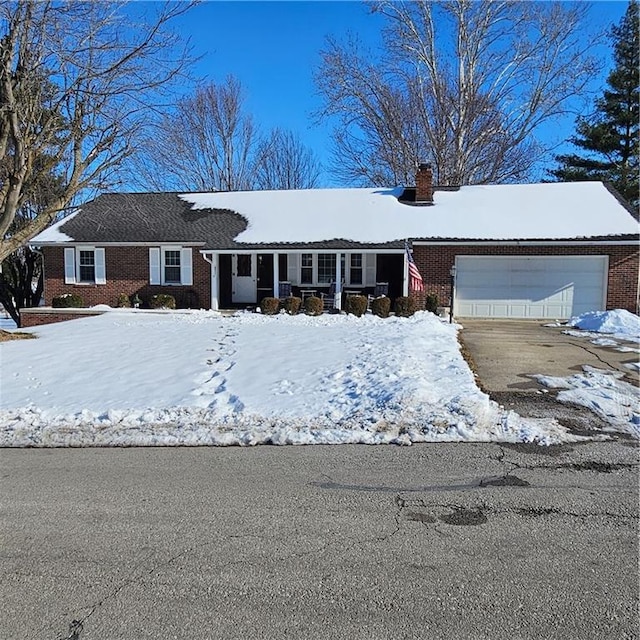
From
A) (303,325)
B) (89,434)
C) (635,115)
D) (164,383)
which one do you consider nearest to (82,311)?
(303,325)

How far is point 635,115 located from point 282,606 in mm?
37441

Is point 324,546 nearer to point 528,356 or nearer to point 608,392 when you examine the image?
point 608,392

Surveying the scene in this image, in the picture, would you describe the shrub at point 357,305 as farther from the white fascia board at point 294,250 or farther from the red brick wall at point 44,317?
the red brick wall at point 44,317

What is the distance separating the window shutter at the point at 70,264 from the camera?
20.6 meters

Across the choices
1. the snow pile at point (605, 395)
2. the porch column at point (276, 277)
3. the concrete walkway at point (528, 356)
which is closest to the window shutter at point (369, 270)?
the porch column at point (276, 277)

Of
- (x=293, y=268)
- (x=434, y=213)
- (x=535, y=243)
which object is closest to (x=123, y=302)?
(x=293, y=268)

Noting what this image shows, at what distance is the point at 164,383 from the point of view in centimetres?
806

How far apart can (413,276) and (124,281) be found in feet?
37.3

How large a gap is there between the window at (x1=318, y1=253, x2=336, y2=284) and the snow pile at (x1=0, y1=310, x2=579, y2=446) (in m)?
8.27

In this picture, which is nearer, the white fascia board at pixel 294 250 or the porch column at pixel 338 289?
the white fascia board at pixel 294 250

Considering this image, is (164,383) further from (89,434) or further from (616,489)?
(616,489)

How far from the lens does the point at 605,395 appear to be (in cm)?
707

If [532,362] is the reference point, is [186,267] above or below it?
above

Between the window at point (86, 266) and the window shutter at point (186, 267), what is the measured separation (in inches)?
146
